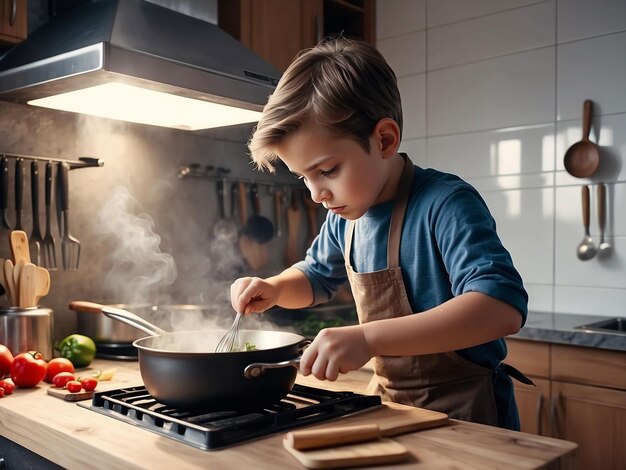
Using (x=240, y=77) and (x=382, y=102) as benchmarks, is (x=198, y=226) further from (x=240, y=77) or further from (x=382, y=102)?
(x=382, y=102)

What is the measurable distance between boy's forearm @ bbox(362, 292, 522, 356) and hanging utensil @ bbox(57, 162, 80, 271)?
115cm

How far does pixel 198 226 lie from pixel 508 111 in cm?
132

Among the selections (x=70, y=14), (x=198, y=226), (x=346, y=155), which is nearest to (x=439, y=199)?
(x=346, y=155)

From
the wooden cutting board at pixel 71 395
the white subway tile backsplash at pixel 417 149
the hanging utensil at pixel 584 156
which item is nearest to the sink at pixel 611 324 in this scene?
the hanging utensil at pixel 584 156

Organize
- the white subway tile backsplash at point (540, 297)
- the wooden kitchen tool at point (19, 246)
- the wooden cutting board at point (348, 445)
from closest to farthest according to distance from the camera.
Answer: the wooden cutting board at point (348, 445) < the wooden kitchen tool at point (19, 246) < the white subway tile backsplash at point (540, 297)

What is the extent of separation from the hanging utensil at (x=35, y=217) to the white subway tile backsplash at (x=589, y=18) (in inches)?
75.7

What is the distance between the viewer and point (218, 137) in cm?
231

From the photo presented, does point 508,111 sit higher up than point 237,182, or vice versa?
point 508,111

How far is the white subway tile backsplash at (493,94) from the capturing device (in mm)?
2430

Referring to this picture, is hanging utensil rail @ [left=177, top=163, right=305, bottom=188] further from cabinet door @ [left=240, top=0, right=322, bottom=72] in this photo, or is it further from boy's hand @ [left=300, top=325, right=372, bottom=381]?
boy's hand @ [left=300, top=325, right=372, bottom=381]

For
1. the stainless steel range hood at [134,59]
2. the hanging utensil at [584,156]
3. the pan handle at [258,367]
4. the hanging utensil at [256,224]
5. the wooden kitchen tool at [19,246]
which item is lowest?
the pan handle at [258,367]

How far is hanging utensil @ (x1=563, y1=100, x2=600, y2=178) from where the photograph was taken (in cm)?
226

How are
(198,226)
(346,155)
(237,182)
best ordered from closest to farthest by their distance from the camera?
1. (346,155)
2. (198,226)
3. (237,182)

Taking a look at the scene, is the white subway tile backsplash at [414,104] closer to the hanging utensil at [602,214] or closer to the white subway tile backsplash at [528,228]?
the white subway tile backsplash at [528,228]
